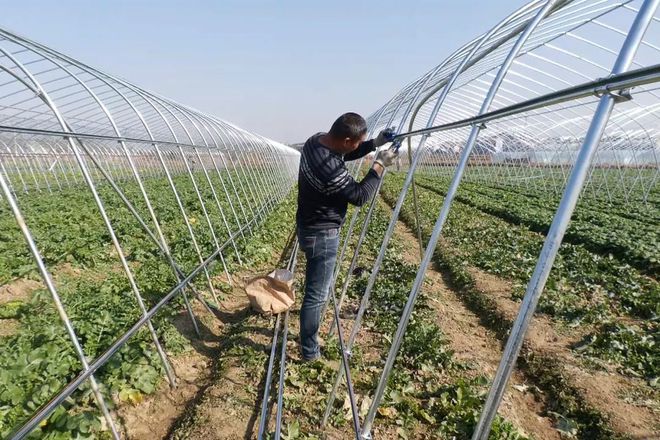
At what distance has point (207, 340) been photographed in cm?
513

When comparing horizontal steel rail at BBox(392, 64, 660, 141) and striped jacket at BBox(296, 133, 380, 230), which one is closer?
horizontal steel rail at BBox(392, 64, 660, 141)

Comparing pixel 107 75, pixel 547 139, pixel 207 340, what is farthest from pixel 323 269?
pixel 547 139

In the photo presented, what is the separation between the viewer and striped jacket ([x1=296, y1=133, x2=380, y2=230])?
3.77 metres

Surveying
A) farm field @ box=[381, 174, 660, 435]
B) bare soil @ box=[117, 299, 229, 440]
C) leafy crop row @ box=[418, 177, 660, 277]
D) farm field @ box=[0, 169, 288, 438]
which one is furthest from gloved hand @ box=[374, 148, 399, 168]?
leafy crop row @ box=[418, 177, 660, 277]

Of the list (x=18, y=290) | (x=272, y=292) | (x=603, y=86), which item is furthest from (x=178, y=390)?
(x=603, y=86)

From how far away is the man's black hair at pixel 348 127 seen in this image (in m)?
3.77

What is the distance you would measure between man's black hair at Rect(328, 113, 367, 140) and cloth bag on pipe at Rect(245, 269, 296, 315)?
85.9 inches

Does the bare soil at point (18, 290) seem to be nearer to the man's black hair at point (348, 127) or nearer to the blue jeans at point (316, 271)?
the blue jeans at point (316, 271)

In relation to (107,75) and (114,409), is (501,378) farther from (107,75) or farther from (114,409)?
(107,75)

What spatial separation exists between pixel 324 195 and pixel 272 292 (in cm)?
187

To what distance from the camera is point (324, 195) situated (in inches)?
157

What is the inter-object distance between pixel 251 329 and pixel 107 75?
3480 mm

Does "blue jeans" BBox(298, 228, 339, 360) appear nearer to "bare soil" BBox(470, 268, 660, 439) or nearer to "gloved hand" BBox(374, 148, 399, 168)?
"gloved hand" BBox(374, 148, 399, 168)

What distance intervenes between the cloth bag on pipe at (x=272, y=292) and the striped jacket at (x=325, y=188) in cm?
133
